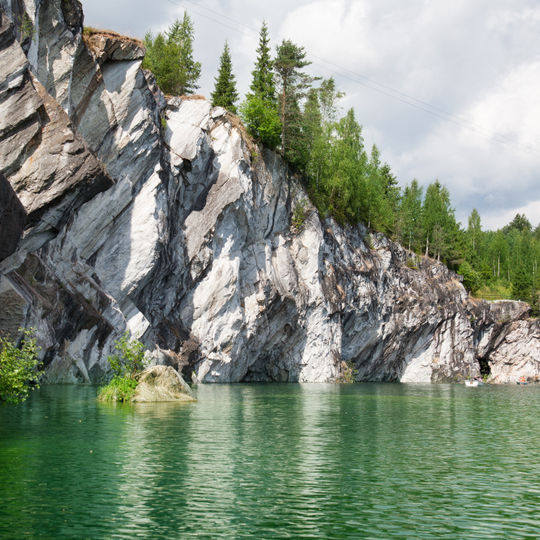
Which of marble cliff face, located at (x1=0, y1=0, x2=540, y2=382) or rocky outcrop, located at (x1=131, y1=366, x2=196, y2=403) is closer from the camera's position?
marble cliff face, located at (x1=0, y1=0, x2=540, y2=382)

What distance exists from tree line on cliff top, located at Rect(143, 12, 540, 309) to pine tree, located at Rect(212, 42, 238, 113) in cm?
13

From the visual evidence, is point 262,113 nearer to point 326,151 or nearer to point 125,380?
point 326,151

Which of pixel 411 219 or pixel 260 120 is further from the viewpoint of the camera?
pixel 411 219

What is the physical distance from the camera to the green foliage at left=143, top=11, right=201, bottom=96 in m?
75.7

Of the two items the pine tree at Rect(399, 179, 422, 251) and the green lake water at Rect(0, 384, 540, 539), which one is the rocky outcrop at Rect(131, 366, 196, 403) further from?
the pine tree at Rect(399, 179, 422, 251)

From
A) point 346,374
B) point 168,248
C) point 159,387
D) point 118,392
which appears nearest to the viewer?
point 118,392

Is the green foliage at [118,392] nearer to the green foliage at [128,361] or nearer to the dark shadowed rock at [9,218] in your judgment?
the green foliage at [128,361]

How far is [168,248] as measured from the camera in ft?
200

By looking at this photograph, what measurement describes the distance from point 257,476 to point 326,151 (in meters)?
79.1

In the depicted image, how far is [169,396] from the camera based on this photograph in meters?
38.2

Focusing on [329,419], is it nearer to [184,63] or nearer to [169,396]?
[169,396]

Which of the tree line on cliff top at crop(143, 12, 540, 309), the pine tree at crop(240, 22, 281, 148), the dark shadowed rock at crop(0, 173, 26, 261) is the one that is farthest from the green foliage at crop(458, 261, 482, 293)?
the dark shadowed rock at crop(0, 173, 26, 261)

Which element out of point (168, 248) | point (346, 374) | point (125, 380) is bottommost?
point (346, 374)

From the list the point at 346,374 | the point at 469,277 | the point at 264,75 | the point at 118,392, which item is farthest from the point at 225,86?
the point at 469,277
